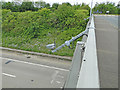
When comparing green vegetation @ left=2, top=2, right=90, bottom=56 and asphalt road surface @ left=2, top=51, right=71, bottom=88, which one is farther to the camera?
green vegetation @ left=2, top=2, right=90, bottom=56

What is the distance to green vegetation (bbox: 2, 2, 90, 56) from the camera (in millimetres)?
7375

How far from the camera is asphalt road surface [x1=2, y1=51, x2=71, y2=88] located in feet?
12.0

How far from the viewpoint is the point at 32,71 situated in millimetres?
4328

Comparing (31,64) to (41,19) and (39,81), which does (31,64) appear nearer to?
(39,81)

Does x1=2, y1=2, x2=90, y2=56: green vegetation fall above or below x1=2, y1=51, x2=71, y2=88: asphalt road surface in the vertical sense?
above

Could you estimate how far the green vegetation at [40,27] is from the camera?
7.37 meters

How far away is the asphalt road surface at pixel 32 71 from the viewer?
3.66 m

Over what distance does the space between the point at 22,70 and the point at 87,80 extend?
173 inches

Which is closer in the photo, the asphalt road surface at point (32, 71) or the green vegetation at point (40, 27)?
the asphalt road surface at point (32, 71)

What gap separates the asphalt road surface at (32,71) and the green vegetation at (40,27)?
125 centimetres

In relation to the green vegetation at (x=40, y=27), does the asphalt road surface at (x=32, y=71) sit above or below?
below

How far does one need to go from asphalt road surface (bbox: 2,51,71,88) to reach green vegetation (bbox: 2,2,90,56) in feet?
4.10

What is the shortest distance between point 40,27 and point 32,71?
5.62m

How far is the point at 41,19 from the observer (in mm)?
9953
